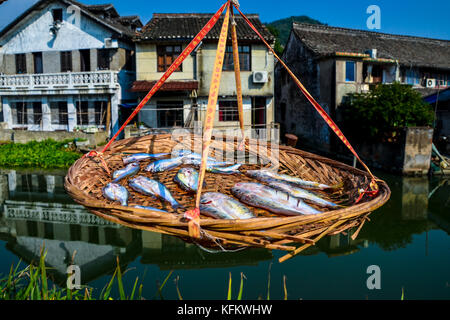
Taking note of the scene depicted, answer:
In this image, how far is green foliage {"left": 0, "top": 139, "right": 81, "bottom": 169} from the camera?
13.8 m

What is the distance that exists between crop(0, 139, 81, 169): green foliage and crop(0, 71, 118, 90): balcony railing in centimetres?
349

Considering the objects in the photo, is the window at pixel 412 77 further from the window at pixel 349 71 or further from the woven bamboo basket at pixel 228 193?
the woven bamboo basket at pixel 228 193

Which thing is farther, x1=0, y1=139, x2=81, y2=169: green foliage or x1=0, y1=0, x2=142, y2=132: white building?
x1=0, y1=0, x2=142, y2=132: white building

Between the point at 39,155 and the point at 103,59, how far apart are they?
648cm

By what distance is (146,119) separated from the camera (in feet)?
54.6

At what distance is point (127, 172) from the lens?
3525mm

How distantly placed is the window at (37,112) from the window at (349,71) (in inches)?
652

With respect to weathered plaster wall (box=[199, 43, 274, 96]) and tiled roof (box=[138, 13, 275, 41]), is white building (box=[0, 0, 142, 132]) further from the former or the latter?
weathered plaster wall (box=[199, 43, 274, 96])

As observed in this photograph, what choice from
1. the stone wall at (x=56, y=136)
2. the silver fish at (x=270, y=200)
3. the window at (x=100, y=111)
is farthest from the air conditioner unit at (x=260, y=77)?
the silver fish at (x=270, y=200)

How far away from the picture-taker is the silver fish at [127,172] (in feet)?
11.3

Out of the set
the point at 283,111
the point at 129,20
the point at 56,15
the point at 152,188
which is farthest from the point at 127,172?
the point at 283,111

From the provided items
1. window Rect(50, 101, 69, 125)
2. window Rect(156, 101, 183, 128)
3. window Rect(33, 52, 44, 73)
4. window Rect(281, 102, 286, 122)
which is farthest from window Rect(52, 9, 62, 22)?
window Rect(281, 102, 286, 122)

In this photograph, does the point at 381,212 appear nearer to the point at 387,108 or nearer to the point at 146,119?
the point at 387,108

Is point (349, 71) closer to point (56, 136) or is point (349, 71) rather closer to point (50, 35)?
point (56, 136)
